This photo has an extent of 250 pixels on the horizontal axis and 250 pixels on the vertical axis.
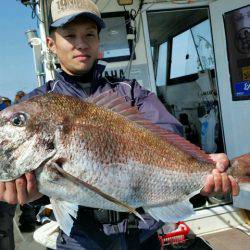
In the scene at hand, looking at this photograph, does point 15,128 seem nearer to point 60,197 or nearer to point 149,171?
point 60,197

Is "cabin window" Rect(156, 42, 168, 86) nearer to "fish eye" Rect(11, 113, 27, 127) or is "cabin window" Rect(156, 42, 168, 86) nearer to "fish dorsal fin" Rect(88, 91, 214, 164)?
"fish dorsal fin" Rect(88, 91, 214, 164)

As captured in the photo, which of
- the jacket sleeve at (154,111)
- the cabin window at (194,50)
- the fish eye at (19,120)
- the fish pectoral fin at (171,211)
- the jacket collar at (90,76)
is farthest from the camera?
the cabin window at (194,50)

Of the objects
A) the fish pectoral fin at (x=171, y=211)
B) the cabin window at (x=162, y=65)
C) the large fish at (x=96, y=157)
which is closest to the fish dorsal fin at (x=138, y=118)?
the large fish at (x=96, y=157)

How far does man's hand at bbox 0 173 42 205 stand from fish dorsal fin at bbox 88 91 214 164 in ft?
1.60

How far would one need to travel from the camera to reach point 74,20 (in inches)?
95.9

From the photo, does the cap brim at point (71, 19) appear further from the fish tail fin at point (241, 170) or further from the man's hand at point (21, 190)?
the fish tail fin at point (241, 170)

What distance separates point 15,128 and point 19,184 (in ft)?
0.87

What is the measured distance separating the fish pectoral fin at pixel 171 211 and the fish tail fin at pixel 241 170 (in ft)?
1.09

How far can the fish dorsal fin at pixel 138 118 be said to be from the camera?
206 centimetres

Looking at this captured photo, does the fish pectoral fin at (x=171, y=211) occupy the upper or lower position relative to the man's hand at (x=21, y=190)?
lower

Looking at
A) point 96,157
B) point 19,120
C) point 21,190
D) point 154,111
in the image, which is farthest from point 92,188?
point 154,111

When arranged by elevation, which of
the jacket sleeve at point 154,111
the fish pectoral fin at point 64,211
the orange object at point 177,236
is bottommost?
the orange object at point 177,236

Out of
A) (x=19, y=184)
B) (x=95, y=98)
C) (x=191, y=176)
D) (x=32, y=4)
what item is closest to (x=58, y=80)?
(x=95, y=98)

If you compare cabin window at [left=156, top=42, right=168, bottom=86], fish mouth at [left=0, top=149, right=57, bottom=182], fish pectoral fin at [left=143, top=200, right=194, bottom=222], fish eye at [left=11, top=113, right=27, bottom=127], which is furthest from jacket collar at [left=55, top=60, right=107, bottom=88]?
cabin window at [left=156, top=42, right=168, bottom=86]
